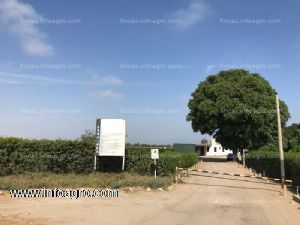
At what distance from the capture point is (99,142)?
2228 cm

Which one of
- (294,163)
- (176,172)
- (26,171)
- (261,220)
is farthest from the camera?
(176,172)

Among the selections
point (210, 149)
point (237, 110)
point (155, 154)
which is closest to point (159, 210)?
point (155, 154)

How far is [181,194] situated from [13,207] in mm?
7839

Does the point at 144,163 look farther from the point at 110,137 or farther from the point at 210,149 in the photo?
the point at 210,149

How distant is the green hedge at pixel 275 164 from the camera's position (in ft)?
64.7

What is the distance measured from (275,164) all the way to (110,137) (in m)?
12.0

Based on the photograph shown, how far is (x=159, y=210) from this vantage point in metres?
12.5

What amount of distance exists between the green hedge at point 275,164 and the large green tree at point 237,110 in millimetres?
8562

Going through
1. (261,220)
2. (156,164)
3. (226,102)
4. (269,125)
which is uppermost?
(226,102)

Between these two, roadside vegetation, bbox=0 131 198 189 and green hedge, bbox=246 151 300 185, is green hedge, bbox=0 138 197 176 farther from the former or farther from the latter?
green hedge, bbox=246 151 300 185

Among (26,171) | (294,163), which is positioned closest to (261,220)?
(294,163)

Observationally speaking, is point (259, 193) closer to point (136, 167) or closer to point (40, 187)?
point (136, 167)

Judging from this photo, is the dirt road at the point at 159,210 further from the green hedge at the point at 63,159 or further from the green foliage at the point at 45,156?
the green foliage at the point at 45,156

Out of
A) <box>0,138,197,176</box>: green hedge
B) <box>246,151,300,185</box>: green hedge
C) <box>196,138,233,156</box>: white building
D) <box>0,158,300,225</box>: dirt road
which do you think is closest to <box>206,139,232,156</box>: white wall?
<box>196,138,233,156</box>: white building
